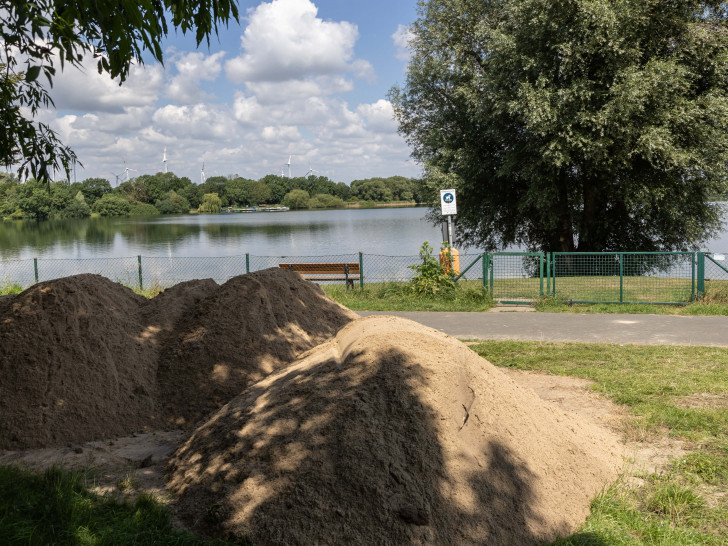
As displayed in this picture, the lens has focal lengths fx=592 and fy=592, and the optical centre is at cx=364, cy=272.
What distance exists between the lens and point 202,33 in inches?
183

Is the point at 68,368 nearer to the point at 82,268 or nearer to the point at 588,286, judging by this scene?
the point at 588,286

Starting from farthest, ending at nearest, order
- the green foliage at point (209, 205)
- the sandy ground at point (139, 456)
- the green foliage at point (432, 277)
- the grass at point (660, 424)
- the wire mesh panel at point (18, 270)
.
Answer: the green foliage at point (209, 205), the wire mesh panel at point (18, 270), the green foliage at point (432, 277), the sandy ground at point (139, 456), the grass at point (660, 424)

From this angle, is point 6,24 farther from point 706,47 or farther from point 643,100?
point 706,47

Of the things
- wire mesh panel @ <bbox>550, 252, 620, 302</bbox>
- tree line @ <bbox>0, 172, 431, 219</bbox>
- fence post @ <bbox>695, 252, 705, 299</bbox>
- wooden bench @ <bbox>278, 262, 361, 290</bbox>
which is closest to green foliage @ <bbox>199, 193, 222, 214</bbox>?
tree line @ <bbox>0, 172, 431, 219</bbox>

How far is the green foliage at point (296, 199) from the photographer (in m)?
140

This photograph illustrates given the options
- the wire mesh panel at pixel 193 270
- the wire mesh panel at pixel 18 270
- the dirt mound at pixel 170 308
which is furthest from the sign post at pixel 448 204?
the wire mesh panel at pixel 18 270

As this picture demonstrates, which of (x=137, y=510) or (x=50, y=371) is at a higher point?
(x=50, y=371)

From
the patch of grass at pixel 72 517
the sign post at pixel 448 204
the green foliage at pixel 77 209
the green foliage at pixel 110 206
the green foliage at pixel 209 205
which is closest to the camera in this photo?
the patch of grass at pixel 72 517

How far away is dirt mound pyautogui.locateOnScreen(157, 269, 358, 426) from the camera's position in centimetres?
645

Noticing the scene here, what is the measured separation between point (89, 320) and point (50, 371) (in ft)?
2.53

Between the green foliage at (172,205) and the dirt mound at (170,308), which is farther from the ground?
the green foliage at (172,205)

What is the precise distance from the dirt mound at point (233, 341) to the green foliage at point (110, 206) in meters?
115

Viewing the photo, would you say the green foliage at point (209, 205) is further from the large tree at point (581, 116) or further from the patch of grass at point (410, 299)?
the patch of grass at point (410, 299)

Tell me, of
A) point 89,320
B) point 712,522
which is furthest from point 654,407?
point 89,320
